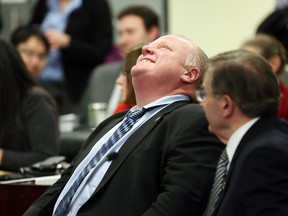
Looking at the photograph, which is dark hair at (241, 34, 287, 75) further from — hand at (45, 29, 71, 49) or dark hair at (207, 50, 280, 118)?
hand at (45, 29, 71, 49)

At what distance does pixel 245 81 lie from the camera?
7.37 feet

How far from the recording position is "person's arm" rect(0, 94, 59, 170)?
3.81 meters

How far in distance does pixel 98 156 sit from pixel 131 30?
10.1 feet

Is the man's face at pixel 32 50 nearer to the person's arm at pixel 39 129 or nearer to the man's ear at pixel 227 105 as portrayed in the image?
the person's arm at pixel 39 129

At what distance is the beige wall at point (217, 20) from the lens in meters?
6.64

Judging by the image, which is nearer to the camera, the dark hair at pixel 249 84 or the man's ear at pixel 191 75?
the dark hair at pixel 249 84

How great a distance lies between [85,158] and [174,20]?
4.38 metres

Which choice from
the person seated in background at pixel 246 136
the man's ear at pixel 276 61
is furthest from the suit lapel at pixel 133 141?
the man's ear at pixel 276 61

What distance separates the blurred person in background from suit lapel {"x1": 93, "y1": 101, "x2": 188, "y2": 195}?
346 centimetres

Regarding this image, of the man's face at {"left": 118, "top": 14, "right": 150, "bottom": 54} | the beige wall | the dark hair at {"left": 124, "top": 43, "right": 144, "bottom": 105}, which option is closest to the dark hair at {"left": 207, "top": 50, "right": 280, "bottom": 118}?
the dark hair at {"left": 124, "top": 43, "right": 144, "bottom": 105}

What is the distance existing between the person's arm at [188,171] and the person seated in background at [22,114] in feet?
4.94

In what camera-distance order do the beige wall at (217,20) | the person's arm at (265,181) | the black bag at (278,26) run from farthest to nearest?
1. the beige wall at (217,20)
2. the black bag at (278,26)
3. the person's arm at (265,181)

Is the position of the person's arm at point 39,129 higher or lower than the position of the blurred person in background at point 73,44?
higher

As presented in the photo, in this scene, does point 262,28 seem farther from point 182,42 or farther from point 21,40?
point 182,42
